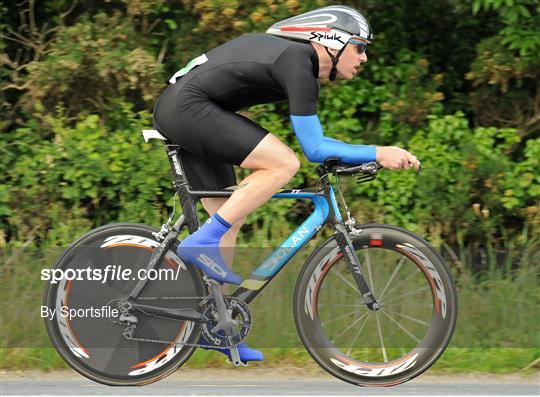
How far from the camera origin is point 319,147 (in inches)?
219

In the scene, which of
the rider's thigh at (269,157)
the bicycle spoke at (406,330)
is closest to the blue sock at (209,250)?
the rider's thigh at (269,157)

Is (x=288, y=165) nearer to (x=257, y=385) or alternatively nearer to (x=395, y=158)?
(x=395, y=158)

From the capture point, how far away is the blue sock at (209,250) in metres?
A: 5.64

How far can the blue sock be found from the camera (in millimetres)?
5641

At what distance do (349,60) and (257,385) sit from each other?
1830mm

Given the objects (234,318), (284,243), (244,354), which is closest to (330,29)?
(284,243)

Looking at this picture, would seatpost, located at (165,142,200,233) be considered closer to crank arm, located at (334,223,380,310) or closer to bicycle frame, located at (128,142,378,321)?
bicycle frame, located at (128,142,378,321)

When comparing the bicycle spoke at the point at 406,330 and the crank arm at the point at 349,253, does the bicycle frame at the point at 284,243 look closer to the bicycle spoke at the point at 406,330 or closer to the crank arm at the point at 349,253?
the crank arm at the point at 349,253

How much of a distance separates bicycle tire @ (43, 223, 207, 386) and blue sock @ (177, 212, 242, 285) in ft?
0.40

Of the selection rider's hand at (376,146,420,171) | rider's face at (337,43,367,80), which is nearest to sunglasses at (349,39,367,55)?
rider's face at (337,43,367,80)

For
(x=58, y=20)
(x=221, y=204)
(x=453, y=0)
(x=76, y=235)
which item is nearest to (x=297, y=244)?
(x=221, y=204)

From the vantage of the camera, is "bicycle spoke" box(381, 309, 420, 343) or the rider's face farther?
"bicycle spoke" box(381, 309, 420, 343)
